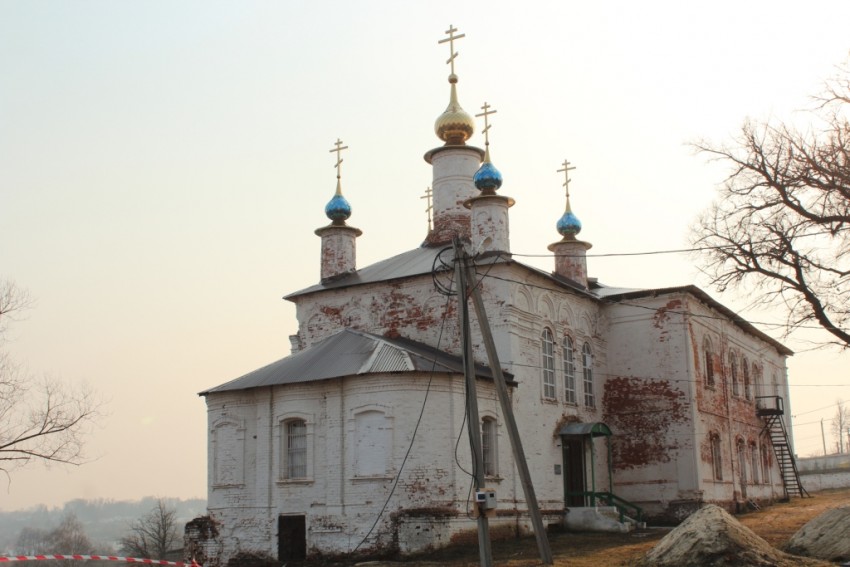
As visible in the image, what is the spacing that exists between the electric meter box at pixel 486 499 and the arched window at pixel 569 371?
10309 mm

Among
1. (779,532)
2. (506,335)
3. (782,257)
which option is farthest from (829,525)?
(506,335)

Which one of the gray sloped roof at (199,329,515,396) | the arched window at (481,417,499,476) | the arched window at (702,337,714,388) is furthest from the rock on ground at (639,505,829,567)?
the arched window at (702,337,714,388)

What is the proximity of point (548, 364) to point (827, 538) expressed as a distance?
31.5ft

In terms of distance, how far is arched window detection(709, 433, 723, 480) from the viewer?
2693 centimetres

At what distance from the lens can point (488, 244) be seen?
23.0m

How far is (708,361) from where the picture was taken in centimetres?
2812

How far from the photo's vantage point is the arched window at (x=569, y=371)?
24703mm

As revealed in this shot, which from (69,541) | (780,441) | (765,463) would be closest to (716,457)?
(765,463)

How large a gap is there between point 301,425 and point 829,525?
10.7 metres

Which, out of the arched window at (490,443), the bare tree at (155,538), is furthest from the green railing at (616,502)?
the bare tree at (155,538)

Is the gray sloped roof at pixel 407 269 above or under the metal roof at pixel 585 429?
above

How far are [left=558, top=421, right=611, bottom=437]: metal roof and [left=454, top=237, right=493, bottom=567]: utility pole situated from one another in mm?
8575

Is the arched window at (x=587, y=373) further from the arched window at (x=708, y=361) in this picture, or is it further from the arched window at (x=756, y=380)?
the arched window at (x=756, y=380)

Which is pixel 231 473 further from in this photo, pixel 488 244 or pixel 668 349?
pixel 668 349
